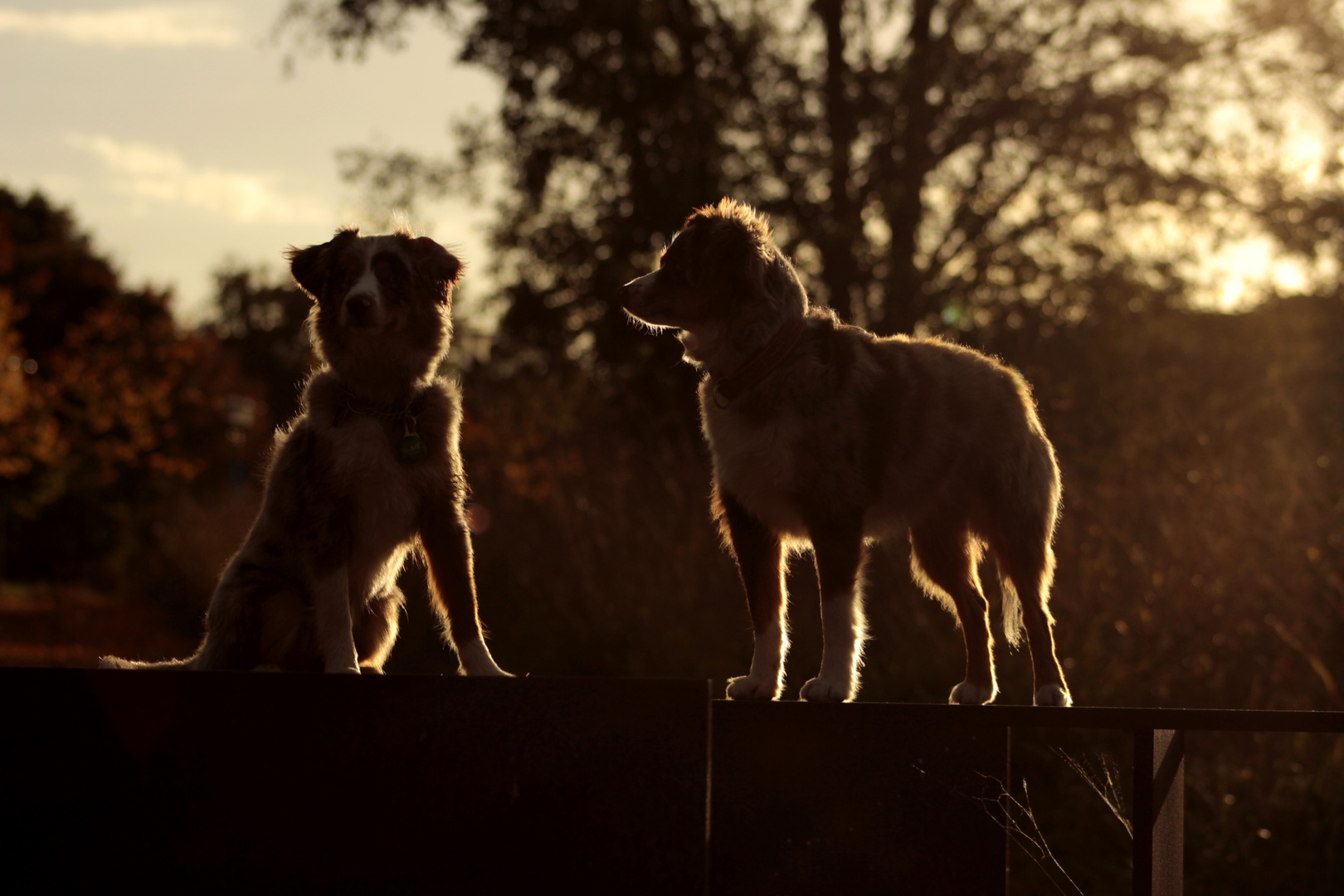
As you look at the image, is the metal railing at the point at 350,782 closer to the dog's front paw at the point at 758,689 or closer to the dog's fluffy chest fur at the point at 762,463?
the dog's front paw at the point at 758,689

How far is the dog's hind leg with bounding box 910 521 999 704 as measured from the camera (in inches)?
170

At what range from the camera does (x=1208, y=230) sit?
15.4m

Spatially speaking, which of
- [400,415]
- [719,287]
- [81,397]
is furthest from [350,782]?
[81,397]

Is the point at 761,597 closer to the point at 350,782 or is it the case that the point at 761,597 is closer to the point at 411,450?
the point at 411,450

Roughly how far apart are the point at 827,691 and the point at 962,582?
87 centimetres

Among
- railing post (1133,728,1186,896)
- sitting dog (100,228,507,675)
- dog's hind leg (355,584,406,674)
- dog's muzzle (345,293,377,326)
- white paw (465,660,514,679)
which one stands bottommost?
railing post (1133,728,1186,896)

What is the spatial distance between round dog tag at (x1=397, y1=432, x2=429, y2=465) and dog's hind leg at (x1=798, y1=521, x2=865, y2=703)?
132cm

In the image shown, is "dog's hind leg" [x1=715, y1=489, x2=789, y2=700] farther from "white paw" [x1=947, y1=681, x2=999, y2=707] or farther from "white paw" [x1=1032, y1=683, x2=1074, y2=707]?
"white paw" [x1=1032, y1=683, x2=1074, y2=707]

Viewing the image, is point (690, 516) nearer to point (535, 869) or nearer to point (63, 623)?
point (535, 869)

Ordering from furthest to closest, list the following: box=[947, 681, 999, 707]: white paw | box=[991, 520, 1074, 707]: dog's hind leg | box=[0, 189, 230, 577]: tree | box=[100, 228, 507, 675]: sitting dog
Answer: box=[0, 189, 230, 577]: tree
box=[947, 681, 999, 707]: white paw
box=[991, 520, 1074, 707]: dog's hind leg
box=[100, 228, 507, 675]: sitting dog

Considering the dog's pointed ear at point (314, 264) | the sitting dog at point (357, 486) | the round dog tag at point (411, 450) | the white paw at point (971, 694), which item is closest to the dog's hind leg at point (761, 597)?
the white paw at point (971, 694)

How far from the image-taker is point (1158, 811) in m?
3.89

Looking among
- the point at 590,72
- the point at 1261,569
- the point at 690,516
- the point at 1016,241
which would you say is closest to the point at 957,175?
the point at 1016,241

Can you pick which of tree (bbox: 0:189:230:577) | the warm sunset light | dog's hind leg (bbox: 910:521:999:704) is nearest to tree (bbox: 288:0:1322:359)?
the warm sunset light
